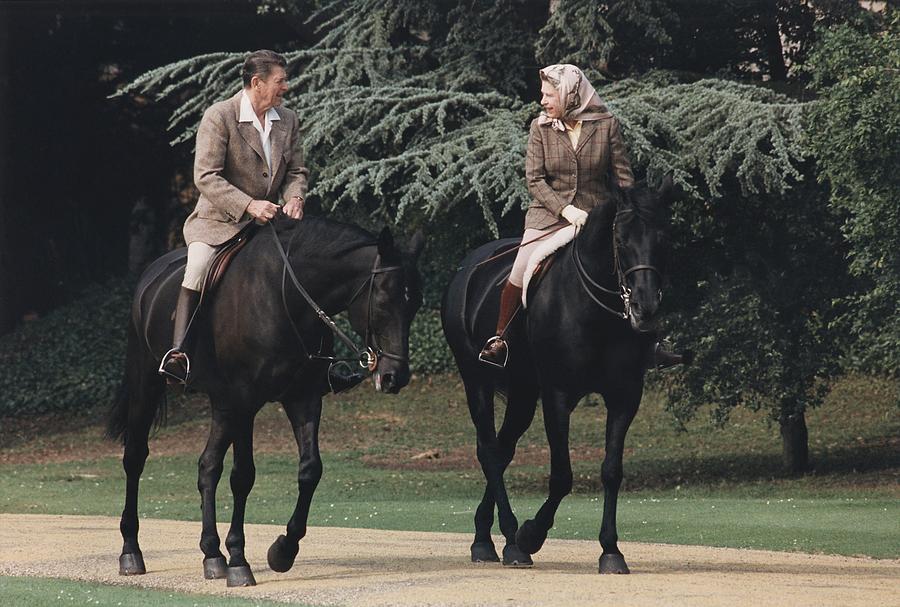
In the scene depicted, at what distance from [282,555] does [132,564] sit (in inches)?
47.1

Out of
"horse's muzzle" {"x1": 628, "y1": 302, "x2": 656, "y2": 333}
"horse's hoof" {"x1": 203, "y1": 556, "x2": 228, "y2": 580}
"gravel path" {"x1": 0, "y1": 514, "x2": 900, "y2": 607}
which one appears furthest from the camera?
"horse's hoof" {"x1": 203, "y1": 556, "x2": 228, "y2": 580}

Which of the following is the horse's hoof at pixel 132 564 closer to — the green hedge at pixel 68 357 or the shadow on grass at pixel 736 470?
the shadow on grass at pixel 736 470

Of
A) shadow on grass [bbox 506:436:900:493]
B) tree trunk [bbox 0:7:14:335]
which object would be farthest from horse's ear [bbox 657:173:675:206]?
tree trunk [bbox 0:7:14:335]

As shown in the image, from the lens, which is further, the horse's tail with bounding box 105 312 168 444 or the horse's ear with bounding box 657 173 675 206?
the horse's tail with bounding box 105 312 168 444

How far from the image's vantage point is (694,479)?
21.4 m

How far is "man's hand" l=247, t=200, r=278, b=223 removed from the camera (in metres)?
9.77

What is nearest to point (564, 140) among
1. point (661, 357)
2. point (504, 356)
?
point (504, 356)

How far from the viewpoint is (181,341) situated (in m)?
9.92

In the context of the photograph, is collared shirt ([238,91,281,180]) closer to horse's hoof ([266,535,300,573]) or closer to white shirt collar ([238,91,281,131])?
white shirt collar ([238,91,281,131])

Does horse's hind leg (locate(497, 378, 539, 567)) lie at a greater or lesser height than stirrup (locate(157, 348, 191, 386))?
lesser

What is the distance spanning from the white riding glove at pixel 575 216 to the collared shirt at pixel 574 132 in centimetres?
46

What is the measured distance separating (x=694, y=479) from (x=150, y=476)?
7.83m

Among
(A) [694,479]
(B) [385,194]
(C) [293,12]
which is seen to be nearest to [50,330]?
(C) [293,12]

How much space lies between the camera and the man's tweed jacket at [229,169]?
10055 mm
